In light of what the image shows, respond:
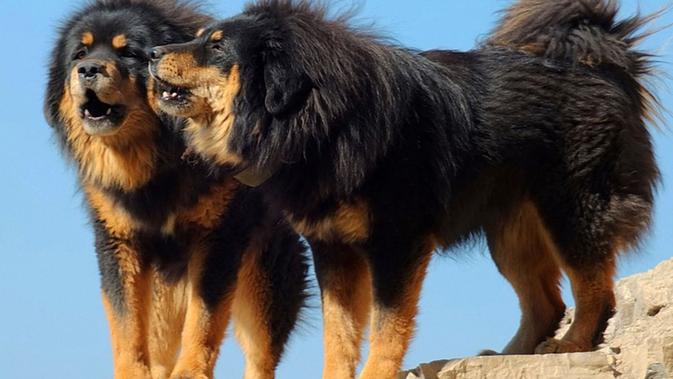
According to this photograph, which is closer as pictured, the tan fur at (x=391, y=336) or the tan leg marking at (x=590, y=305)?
the tan fur at (x=391, y=336)

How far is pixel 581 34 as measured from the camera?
329 inches

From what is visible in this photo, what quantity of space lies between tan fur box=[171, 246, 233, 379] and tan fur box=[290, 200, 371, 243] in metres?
1.16

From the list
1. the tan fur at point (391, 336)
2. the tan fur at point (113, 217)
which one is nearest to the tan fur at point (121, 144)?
the tan fur at point (113, 217)

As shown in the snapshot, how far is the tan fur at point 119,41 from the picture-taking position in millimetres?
8508

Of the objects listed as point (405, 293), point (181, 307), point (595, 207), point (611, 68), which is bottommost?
point (181, 307)

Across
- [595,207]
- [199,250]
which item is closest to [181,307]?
[199,250]

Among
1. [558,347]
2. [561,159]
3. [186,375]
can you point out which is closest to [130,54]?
[186,375]

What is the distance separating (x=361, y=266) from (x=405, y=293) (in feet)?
1.64

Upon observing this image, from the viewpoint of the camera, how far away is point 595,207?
803 centimetres

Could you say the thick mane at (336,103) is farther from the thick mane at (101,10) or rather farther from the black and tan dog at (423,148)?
the thick mane at (101,10)

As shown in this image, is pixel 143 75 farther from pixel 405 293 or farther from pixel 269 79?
pixel 405 293

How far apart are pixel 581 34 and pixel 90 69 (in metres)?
2.85

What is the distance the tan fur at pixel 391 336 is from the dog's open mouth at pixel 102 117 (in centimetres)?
204

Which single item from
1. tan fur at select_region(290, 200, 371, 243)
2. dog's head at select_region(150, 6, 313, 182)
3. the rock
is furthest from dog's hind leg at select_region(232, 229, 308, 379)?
the rock
